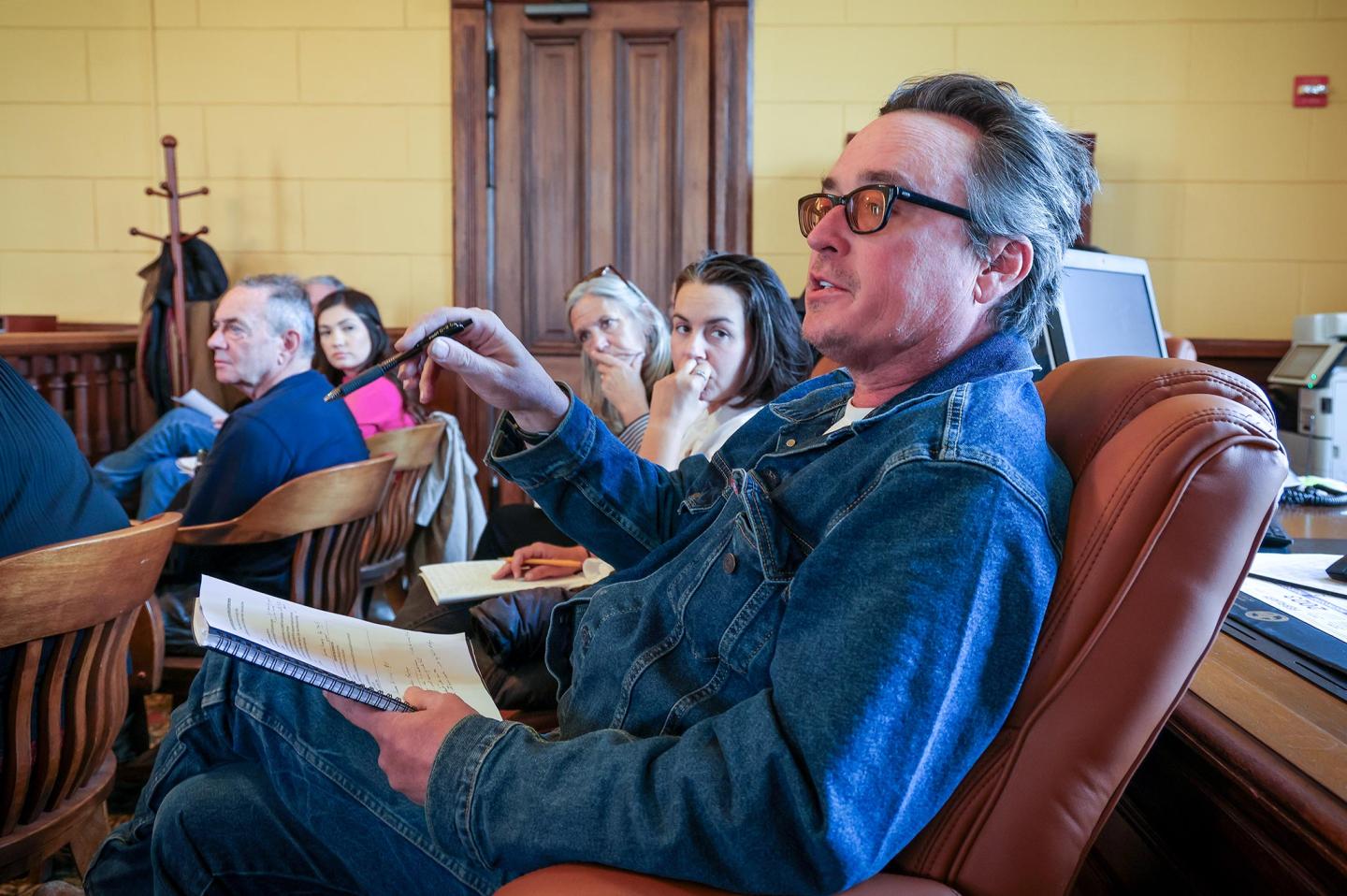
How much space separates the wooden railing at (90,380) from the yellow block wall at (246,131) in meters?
0.56

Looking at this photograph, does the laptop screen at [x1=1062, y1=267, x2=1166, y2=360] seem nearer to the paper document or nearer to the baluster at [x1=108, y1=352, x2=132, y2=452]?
the paper document

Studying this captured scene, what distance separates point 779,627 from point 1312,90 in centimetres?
438

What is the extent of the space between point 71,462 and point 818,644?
4.29ft

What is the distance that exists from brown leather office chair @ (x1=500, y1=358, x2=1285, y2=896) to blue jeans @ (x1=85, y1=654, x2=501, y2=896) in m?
0.26

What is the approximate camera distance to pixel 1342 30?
412cm

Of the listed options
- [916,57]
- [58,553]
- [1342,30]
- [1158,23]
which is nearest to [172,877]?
[58,553]

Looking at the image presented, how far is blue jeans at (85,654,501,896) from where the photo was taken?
98 centimetres

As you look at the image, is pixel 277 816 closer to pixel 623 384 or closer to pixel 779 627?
pixel 779 627

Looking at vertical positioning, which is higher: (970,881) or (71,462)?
(71,462)

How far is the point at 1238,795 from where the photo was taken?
792mm

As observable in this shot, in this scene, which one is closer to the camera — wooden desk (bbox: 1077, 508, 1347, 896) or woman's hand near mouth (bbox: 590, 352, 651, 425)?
wooden desk (bbox: 1077, 508, 1347, 896)

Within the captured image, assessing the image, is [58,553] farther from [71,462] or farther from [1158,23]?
[1158,23]

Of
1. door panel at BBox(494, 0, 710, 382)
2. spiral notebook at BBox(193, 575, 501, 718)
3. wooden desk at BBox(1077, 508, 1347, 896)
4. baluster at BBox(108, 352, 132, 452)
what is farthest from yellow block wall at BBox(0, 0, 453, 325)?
wooden desk at BBox(1077, 508, 1347, 896)

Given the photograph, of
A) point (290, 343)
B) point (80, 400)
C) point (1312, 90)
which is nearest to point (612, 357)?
point (290, 343)
